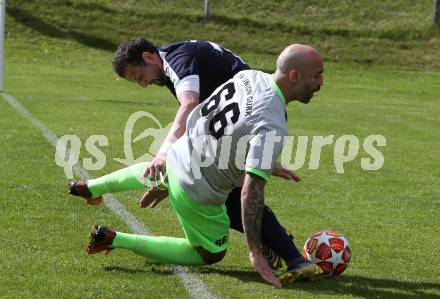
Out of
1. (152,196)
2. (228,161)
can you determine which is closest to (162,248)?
(152,196)

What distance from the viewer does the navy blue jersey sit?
23.2 ft

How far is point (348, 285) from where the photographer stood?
6.73 m

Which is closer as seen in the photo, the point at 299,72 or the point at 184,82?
the point at 299,72

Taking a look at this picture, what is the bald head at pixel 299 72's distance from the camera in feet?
19.9

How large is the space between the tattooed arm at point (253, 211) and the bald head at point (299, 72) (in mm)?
640

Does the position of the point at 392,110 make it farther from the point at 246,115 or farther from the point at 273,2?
the point at 273,2

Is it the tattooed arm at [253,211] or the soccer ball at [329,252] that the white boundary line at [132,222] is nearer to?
the tattooed arm at [253,211]

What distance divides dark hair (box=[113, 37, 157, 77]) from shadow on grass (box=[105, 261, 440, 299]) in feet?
5.10

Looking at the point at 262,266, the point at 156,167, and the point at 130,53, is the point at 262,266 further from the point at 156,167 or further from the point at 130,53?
the point at 130,53

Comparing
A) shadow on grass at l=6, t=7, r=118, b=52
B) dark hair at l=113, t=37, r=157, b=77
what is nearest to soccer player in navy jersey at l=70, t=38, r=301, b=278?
dark hair at l=113, t=37, r=157, b=77

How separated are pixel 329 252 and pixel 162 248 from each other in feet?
4.19

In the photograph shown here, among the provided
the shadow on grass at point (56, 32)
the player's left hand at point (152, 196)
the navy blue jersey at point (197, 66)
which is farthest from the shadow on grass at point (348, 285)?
the shadow on grass at point (56, 32)

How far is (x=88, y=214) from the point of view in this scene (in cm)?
900

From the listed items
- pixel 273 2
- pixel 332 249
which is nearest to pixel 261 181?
pixel 332 249
